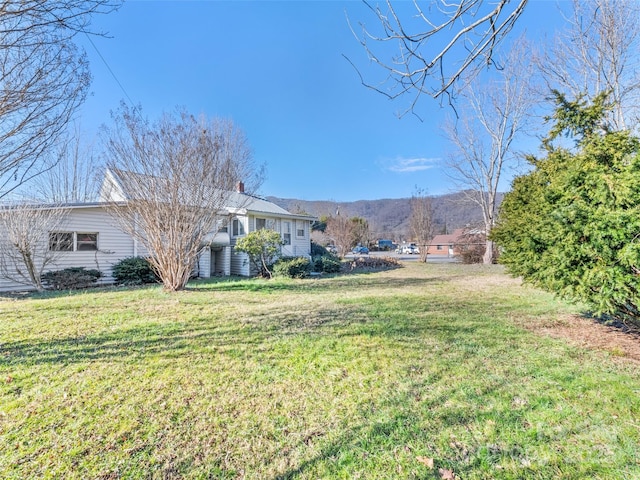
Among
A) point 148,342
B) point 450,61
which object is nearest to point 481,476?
point 450,61

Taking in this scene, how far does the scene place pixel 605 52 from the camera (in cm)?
991

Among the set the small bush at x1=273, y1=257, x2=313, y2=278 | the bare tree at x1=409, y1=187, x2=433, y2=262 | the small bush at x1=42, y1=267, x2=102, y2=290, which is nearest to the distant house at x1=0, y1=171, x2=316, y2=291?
the small bush at x1=42, y1=267, x2=102, y2=290

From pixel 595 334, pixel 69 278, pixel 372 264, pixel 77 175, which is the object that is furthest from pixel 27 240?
pixel 372 264

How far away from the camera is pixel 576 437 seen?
7.27ft

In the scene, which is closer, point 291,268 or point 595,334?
point 595,334

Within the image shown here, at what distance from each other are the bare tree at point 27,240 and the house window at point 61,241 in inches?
1.5

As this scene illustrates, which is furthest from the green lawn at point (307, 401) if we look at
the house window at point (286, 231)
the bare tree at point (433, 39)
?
the house window at point (286, 231)

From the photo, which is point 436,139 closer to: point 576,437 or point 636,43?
point 636,43

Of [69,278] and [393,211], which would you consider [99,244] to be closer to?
[69,278]

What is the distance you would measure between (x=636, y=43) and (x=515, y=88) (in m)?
8.00

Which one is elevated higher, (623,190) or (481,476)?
(623,190)

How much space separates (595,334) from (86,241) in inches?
601

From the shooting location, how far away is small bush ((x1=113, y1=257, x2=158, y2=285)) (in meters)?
11.3

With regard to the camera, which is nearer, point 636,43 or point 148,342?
point 148,342
